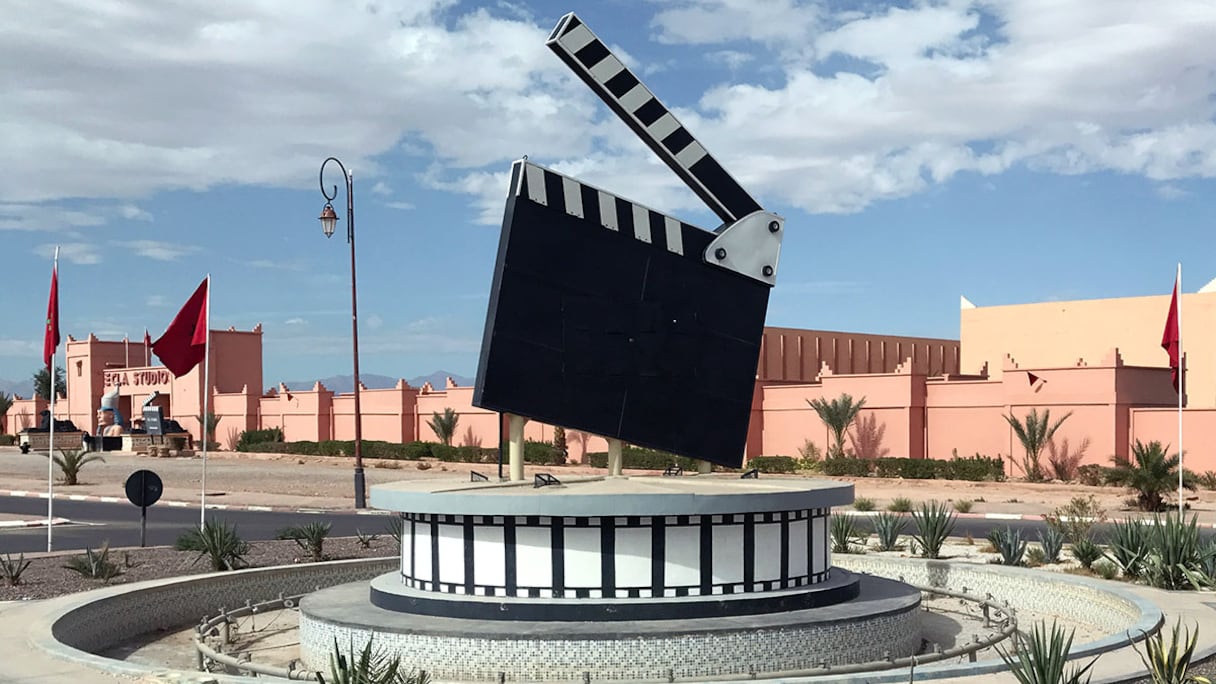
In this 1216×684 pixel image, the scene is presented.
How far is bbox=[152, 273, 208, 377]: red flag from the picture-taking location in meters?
23.6

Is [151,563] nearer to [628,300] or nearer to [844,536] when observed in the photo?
[628,300]

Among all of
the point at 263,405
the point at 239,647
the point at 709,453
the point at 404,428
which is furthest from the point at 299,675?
the point at 263,405

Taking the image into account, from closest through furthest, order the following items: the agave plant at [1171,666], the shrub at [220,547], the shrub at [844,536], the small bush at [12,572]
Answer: the agave plant at [1171,666] → the small bush at [12,572] → the shrub at [220,547] → the shrub at [844,536]

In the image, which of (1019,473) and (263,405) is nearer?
(1019,473)

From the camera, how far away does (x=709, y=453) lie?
15836 mm

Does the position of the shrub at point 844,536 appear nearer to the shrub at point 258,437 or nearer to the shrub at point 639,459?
the shrub at point 639,459

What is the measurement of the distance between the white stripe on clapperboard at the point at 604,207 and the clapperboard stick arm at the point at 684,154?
575 mm

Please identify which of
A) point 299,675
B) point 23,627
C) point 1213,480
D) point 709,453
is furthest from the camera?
point 1213,480

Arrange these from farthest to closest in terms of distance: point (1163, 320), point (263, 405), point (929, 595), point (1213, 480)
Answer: point (263, 405) → point (1163, 320) → point (1213, 480) → point (929, 595)

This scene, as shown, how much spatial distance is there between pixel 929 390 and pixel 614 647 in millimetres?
39587

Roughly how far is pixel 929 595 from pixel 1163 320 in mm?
42498

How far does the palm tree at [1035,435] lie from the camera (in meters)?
44.1

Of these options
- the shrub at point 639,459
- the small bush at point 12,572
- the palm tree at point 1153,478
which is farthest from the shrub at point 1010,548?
the shrub at point 639,459

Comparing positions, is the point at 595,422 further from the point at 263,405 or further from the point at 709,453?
the point at 263,405
